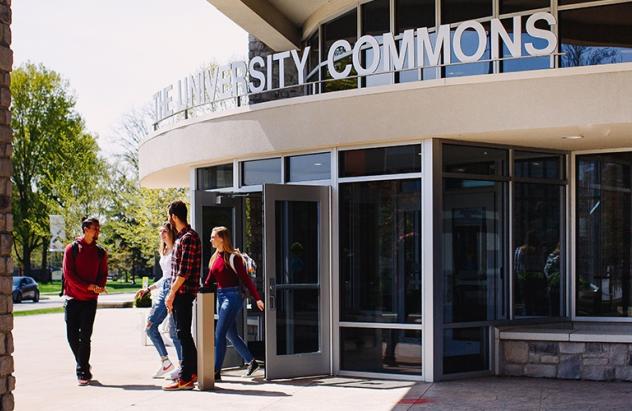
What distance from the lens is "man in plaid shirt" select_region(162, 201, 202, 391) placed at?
9320mm

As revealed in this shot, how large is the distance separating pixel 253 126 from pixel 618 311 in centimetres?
516

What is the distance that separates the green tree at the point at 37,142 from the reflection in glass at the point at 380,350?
3810 cm

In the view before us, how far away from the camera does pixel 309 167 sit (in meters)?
11.0

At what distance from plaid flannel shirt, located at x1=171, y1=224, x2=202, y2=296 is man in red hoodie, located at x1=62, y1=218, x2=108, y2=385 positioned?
40.3 inches

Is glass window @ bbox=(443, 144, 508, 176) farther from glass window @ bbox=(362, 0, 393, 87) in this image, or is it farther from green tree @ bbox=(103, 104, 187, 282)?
green tree @ bbox=(103, 104, 187, 282)

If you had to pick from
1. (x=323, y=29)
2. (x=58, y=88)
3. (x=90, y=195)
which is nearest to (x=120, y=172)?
(x=90, y=195)

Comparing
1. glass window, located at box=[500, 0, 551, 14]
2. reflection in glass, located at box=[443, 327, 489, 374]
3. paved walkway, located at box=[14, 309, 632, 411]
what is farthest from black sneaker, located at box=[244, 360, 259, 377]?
glass window, located at box=[500, 0, 551, 14]

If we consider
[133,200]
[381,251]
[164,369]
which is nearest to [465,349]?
[381,251]

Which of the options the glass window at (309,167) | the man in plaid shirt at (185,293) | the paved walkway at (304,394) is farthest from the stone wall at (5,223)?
the glass window at (309,167)

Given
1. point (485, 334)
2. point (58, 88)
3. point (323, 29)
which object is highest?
point (58, 88)

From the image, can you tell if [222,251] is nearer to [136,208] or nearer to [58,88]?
[136,208]

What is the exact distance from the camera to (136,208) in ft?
123

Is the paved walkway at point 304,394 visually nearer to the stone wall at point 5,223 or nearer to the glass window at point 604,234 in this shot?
the glass window at point 604,234

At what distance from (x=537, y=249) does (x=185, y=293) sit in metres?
4.49
